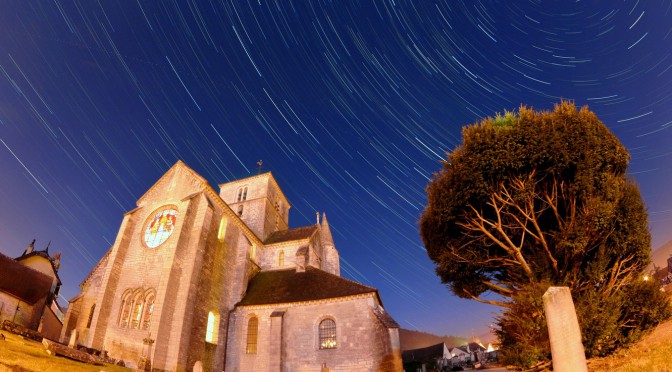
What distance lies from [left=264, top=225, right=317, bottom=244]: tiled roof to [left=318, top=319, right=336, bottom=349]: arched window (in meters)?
10.8

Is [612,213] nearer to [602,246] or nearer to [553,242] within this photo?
[602,246]

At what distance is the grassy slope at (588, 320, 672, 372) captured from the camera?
9.14 meters

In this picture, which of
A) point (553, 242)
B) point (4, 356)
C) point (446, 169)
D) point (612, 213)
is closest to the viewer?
point (4, 356)

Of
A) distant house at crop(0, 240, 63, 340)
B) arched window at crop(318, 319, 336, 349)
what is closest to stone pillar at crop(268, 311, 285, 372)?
arched window at crop(318, 319, 336, 349)

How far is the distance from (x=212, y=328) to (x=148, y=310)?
442 cm

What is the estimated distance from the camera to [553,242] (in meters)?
14.4

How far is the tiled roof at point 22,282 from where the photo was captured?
2539 centimetres

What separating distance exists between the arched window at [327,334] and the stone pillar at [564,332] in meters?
16.0

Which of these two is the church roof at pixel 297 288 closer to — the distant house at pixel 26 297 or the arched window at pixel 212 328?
the arched window at pixel 212 328

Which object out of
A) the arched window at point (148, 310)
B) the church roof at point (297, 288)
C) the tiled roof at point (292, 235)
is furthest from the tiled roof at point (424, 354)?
the arched window at point (148, 310)

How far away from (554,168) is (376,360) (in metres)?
15.4

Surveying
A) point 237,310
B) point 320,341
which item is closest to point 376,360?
point 320,341

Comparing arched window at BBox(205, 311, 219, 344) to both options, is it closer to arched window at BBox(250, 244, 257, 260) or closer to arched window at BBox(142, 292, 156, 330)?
arched window at BBox(142, 292, 156, 330)

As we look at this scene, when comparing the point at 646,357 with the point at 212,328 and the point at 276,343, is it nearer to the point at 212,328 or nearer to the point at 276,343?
the point at 276,343
